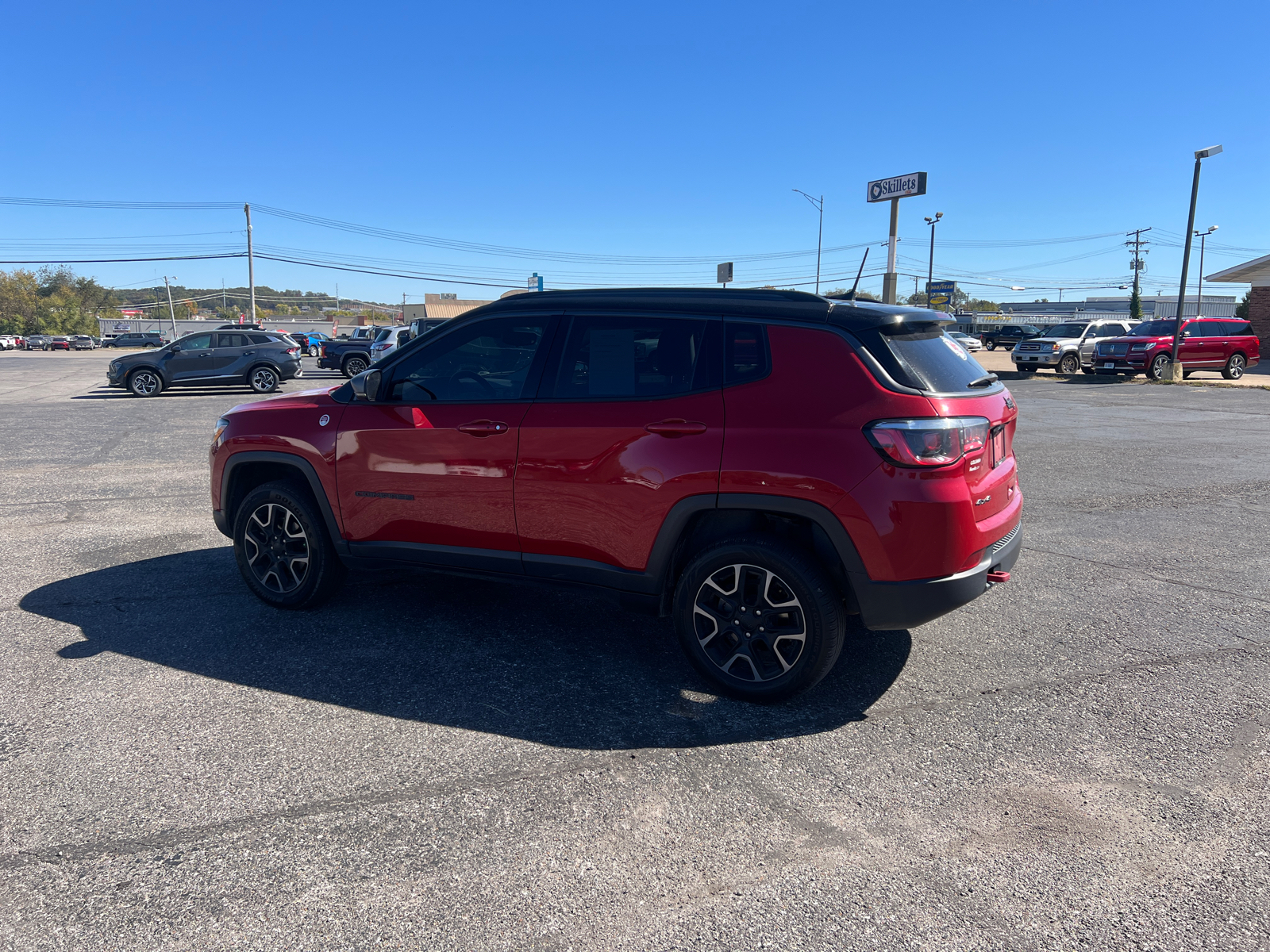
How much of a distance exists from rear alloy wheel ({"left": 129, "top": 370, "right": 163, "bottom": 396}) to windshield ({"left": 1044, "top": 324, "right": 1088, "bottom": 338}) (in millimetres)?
29800

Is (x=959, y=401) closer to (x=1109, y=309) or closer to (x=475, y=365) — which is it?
(x=475, y=365)

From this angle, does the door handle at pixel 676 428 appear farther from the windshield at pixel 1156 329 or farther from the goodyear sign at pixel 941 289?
the goodyear sign at pixel 941 289

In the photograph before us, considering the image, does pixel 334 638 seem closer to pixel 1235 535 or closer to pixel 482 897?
pixel 482 897

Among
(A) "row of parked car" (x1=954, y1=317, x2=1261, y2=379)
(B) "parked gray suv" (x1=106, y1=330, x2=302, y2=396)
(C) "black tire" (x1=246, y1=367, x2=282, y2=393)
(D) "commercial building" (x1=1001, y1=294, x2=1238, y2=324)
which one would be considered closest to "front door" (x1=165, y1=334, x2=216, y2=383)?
(B) "parked gray suv" (x1=106, y1=330, x2=302, y2=396)

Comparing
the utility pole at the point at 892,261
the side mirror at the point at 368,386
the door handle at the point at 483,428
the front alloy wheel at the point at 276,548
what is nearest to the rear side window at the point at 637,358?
the door handle at the point at 483,428

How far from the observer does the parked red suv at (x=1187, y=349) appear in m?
26.9

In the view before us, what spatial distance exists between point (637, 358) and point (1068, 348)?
31.1m

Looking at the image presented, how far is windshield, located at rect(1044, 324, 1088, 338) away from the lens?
31844 millimetres

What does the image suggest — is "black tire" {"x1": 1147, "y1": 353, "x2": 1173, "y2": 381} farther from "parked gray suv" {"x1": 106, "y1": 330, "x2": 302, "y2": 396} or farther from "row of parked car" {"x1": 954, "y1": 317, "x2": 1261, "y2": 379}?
"parked gray suv" {"x1": 106, "y1": 330, "x2": 302, "y2": 396}

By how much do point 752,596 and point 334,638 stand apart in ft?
7.55

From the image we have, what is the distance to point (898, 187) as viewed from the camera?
26969 mm

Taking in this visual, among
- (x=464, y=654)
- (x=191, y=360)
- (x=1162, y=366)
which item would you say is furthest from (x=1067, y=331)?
(x=464, y=654)

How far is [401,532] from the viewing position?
450 centimetres

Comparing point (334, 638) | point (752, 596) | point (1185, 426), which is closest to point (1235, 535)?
point (752, 596)
